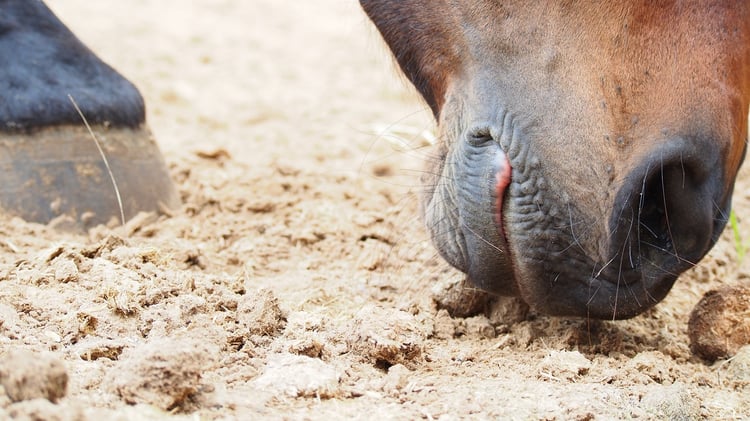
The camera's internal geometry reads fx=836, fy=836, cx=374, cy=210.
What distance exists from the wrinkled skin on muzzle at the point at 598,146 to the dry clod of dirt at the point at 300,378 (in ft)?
1.42

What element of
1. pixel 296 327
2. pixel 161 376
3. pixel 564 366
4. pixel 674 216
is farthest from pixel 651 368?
pixel 161 376

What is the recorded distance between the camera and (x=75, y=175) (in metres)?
2.32

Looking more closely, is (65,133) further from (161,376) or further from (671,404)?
(671,404)

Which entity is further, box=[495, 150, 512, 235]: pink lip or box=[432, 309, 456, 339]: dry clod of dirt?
box=[432, 309, 456, 339]: dry clod of dirt

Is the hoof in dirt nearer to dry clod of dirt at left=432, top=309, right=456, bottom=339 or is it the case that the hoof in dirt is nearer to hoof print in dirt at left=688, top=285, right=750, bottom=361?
dry clod of dirt at left=432, top=309, right=456, bottom=339

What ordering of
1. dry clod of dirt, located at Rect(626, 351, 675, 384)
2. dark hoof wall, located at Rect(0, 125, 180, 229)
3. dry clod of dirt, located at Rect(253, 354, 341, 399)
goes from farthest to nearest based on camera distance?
dark hoof wall, located at Rect(0, 125, 180, 229) → dry clod of dirt, located at Rect(626, 351, 675, 384) → dry clod of dirt, located at Rect(253, 354, 341, 399)

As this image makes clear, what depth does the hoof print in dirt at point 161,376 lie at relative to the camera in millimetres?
1335

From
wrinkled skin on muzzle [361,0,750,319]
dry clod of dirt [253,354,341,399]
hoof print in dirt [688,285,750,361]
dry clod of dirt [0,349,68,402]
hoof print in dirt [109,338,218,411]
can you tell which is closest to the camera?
dry clod of dirt [0,349,68,402]

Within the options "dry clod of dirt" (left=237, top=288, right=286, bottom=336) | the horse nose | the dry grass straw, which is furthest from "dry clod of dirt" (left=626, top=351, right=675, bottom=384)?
the dry grass straw

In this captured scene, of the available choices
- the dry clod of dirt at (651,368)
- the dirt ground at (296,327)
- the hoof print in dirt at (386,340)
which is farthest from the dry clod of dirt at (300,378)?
the dry clod of dirt at (651,368)

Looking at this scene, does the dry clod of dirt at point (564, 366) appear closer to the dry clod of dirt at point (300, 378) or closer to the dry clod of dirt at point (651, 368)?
the dry clod of dirt at point (651, 368)

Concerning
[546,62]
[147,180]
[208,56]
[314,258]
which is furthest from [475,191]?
[208,56]

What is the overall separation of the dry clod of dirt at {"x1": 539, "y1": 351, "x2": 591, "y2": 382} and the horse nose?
0.72 feet

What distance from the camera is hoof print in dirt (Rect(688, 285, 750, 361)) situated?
6.32 feet
